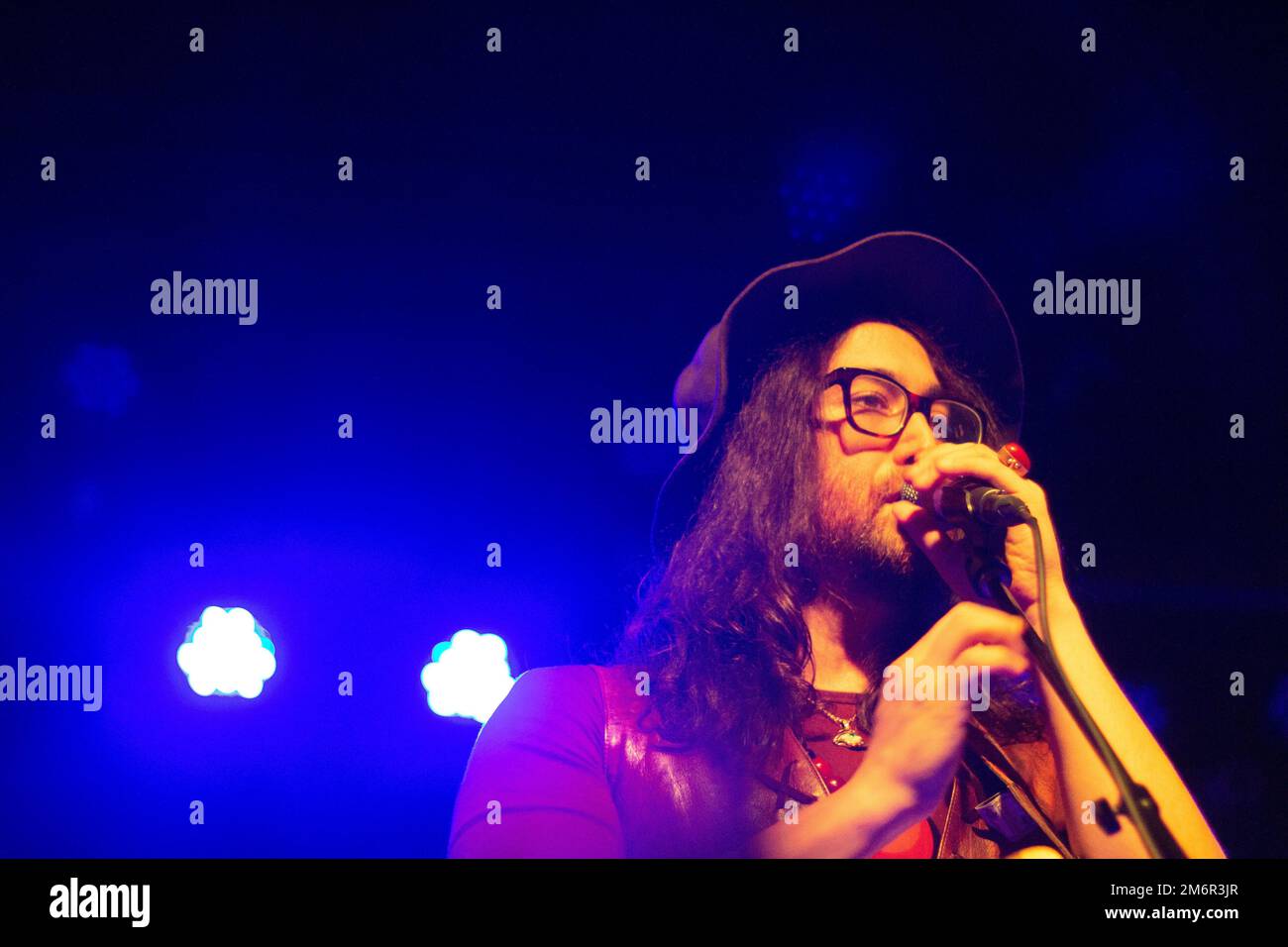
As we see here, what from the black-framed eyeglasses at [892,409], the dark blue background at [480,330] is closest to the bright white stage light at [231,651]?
the dark blue background at [480,330]

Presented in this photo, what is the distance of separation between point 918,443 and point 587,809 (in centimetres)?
106

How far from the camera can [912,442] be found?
242 centimetres

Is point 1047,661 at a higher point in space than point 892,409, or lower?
lower

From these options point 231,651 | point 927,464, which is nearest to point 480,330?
→ point 231,651

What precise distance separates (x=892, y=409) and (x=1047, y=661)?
636 millimetres

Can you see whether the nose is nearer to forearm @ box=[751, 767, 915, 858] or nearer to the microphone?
the microphone

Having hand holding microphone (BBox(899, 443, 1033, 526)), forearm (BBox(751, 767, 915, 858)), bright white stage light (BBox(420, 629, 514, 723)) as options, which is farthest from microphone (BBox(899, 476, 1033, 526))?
bright white stage light (BBox(420, 629, 514, 723))

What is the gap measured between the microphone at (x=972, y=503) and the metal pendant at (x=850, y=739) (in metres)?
0.50

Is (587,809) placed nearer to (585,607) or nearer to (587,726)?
(587,726)

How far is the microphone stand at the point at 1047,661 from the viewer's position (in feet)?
7.76

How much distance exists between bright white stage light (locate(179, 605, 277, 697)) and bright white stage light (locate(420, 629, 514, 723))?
37cm

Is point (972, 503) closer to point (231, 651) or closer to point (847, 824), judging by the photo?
point (847, 824)

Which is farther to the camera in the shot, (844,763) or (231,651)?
(231,651)

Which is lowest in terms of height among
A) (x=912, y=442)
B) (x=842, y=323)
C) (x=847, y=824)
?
(x=847, y=824)
